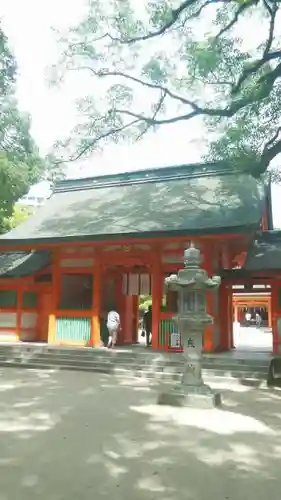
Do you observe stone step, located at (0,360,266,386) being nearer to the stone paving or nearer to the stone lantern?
the stone paving

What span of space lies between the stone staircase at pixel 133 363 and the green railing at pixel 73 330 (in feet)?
3.26

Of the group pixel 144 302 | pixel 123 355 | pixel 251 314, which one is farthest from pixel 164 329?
pixel 251 314

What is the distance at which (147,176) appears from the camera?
18094 mm

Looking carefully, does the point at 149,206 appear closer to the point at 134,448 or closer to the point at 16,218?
the point at 134,448

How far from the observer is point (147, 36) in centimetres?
1221

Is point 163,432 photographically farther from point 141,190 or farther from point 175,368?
point 141,190

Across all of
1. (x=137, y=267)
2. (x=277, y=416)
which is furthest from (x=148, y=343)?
(x=277, y=416)

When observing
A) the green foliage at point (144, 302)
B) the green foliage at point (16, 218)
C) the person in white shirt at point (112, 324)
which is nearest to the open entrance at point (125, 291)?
the person in white shirt at point (112, 324)

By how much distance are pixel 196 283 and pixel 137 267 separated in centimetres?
825

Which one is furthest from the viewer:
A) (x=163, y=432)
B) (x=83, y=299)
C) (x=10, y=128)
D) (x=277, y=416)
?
(x=10, y=128)

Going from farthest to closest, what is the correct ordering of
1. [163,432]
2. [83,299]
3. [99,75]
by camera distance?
1. [83,299]
2. [99,75]
3. [163,432]

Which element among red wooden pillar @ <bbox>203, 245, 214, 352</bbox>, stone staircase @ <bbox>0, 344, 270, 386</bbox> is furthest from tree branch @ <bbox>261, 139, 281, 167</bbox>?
stone staircase @ <bbox>0, 344, 270, 386</bbox>

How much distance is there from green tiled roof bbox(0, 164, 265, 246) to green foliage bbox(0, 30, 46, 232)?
5.16 ft

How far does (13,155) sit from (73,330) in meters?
8.31
